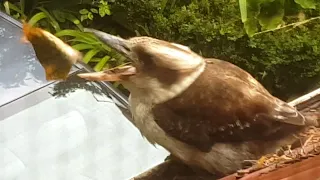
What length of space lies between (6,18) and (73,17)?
18 cm

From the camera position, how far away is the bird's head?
2.56 ft

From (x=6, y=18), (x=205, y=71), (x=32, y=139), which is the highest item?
(x=205, y=71)

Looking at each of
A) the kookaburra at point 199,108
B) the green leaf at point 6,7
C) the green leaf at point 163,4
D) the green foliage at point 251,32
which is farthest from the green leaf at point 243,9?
the green leaf at point 6,7

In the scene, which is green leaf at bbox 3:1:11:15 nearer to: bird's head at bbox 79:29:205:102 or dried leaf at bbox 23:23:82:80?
dried leaf at bbox 23:23:82:80

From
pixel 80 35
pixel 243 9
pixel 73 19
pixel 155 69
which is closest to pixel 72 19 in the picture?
pixel 73 19

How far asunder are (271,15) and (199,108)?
1.00ft

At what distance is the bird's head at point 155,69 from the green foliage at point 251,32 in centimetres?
23

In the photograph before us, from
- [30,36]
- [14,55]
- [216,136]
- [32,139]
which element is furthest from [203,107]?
[14,55]

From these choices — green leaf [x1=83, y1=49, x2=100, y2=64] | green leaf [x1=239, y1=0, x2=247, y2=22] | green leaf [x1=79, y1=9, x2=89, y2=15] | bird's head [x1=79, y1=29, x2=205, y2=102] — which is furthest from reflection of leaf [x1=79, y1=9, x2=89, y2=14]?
bird's head [x1=79, y1=29, x2=205, y2=102]

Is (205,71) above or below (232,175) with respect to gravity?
above

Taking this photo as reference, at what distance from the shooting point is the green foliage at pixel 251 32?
104 centimetres

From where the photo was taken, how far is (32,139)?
1089 mm

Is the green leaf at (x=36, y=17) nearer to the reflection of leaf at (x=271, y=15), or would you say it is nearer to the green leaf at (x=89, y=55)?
the green leaf at (x=89, y=55)

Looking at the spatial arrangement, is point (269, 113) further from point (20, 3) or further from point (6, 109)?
point (20, 3)
